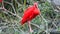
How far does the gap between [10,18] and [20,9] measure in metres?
0.28

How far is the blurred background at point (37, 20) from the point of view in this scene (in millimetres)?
Result: 3441

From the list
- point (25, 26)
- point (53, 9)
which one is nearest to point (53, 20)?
point (53, 9)

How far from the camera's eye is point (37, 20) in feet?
12.1

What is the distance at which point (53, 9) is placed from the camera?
376cm

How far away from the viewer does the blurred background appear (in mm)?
3441

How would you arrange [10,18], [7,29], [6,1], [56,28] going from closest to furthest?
[56,28] < [7,29] < [10,18] < [6,1]

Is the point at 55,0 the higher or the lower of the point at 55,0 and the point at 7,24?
the higher

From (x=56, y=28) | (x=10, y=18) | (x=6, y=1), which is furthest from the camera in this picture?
(x=6, y=1)

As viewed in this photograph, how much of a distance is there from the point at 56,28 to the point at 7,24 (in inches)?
31.0

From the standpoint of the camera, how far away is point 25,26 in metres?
3.68

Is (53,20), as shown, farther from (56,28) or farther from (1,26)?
(1,26)

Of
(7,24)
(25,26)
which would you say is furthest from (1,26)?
(25,26)

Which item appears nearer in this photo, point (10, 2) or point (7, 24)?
point (7, 24)

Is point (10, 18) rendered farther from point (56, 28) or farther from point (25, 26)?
point (56, 28)
